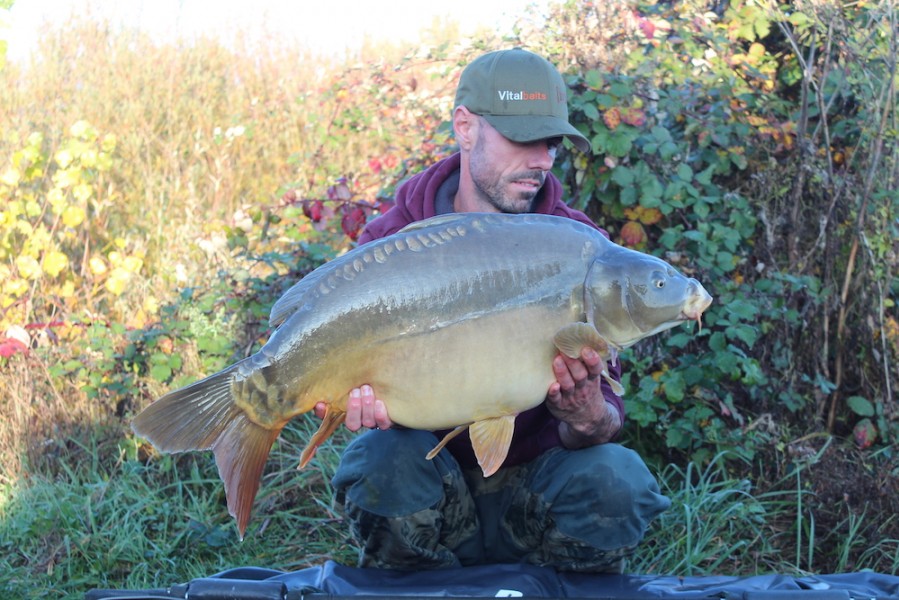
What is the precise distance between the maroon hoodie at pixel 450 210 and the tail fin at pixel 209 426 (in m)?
0.60

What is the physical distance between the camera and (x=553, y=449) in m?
2.27

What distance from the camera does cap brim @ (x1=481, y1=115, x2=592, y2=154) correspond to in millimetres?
2252

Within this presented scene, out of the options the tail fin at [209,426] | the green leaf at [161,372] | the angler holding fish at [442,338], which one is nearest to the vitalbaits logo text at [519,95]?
the angler holding fish at [442,338]

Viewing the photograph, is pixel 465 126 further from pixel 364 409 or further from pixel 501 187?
pixel 364 409

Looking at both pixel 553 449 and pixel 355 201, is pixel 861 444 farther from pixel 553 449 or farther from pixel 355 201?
pixel 355 201

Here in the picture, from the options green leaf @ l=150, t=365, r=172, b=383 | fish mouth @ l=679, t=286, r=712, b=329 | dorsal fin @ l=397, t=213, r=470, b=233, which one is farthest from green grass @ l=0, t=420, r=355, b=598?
fish mouth @ l=679, t=286, r=712, b=329

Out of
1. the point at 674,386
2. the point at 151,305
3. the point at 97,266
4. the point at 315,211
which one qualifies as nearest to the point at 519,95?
the point at 674,386

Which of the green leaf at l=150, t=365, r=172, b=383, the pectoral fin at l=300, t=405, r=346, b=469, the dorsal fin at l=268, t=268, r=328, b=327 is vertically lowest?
the green leaf at l=150, t=365, r=172, b=383

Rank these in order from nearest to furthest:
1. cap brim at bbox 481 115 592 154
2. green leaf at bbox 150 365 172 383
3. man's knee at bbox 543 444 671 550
A: man's knee at bbox 543 444 671 550 < cap brim at bbox 481 115 592 154 < green leaf at bbox 150 365 172 383

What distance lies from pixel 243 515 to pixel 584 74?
1.87m

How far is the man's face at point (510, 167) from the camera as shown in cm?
233

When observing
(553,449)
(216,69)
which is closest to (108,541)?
(553,449)

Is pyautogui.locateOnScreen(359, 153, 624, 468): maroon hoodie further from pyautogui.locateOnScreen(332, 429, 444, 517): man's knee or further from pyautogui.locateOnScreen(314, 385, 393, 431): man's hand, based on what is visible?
pyautogui.locateOnScreen(314, 385, 393, 431): man's hand

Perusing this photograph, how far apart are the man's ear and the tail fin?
86 centimetres
